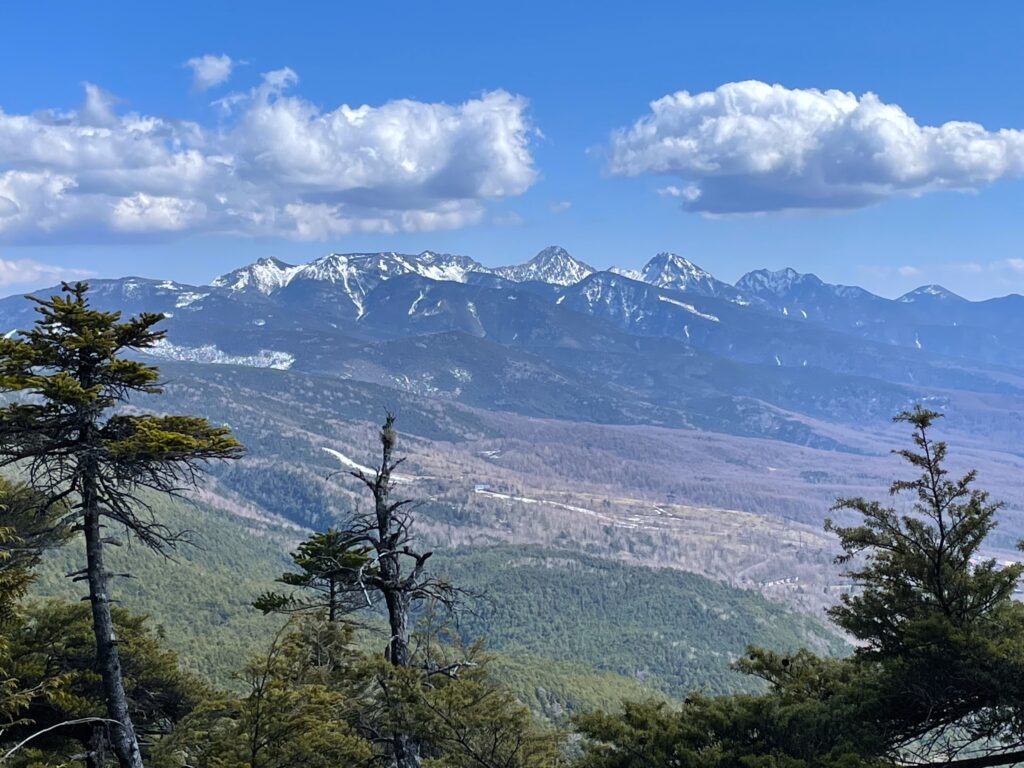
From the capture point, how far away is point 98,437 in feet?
56.0

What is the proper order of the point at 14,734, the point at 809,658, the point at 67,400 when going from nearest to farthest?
the point at 67,400, the point at 14,734, the point at 809,658

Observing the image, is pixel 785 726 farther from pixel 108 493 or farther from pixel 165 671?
pixel 165 671

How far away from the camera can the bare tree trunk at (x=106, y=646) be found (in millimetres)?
16641

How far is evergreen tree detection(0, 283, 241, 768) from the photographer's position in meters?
16.2

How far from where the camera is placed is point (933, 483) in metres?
17.3

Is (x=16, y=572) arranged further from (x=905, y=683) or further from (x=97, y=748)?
(x=905, y=683)

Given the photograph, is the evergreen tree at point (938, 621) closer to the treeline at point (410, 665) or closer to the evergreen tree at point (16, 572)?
the treeline at point (410, 665)

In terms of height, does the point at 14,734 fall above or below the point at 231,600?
above

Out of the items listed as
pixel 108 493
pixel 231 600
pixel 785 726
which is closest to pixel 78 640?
pixel 108 493

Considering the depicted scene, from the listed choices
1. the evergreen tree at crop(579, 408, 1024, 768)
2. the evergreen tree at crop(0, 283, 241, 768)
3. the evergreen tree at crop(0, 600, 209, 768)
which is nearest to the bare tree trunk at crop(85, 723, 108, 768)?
the evergreen tree at crop(0, 600, 209, 768)

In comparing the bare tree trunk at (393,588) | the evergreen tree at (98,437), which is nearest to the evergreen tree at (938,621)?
the bare tree trunk at (393,588)

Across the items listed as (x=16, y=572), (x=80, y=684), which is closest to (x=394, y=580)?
(x=16, y=572)

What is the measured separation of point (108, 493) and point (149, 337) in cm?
344

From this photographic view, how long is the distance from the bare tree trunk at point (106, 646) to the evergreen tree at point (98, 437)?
0.02 metres
